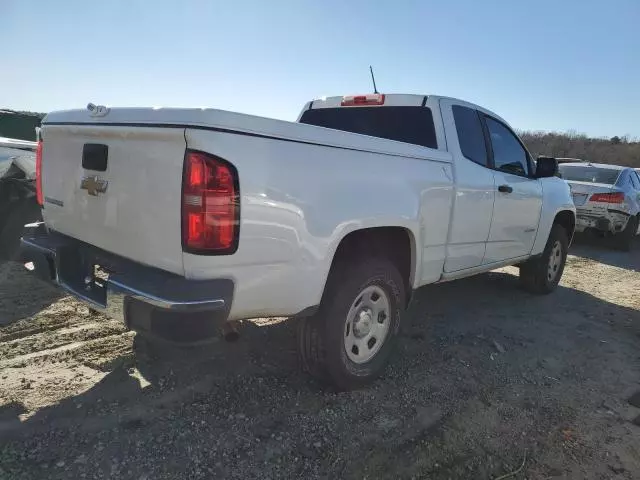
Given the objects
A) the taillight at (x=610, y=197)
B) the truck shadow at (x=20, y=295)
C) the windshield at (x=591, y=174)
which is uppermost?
the windshield at (x=591, y=174)

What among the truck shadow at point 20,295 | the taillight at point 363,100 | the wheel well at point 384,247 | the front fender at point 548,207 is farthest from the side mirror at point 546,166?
the truck shadow at point 20,295

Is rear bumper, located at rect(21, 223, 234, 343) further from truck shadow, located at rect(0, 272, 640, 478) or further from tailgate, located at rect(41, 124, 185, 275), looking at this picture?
truck shadow, located at rect(0, 272, 640, 478)

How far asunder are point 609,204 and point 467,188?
6850mm

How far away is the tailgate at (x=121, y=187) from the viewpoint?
2.32 meters

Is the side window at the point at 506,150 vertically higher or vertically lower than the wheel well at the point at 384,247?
higher

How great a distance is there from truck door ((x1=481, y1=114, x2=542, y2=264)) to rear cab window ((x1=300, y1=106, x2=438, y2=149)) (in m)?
0.85

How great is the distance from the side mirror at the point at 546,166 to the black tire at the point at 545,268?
1057mm

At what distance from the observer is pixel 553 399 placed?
3393 millimetres

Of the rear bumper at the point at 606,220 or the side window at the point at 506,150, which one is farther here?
the rear bumper at the point at 606,220

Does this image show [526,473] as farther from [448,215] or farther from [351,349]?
[448,215]

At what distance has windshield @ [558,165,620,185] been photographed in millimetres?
9867

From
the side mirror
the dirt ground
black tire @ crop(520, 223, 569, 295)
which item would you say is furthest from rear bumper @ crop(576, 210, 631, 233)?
the dirt ground

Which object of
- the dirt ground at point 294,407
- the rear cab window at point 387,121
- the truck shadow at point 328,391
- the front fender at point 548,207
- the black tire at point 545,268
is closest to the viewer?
the dirt ground at point 294,407

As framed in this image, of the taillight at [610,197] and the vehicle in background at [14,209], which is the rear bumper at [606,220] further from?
the vehicle in background at [14,209]
